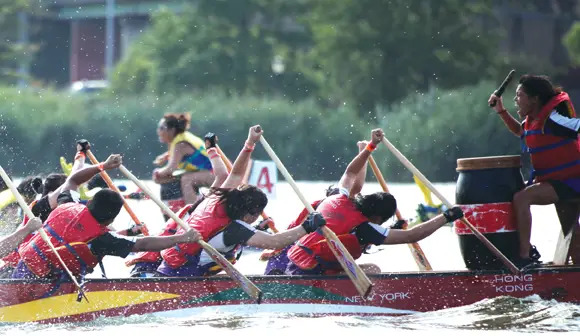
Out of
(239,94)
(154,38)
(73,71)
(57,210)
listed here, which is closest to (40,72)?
(73,71)

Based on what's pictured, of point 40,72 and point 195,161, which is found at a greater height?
point 195,161

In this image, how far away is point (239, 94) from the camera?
1405 inches

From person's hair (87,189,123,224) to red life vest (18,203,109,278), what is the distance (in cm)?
6

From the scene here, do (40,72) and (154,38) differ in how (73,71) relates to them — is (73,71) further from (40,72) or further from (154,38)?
(154,38)

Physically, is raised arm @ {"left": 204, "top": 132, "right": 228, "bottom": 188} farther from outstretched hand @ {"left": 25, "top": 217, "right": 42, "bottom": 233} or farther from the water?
outstretched hand @ {"left": 25, "top": 217, "right": 42, "bottom": 233}

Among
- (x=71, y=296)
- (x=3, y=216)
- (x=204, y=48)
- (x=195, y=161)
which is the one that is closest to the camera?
(x=71, y=296)

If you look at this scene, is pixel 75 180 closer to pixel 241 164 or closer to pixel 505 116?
pixel 241 164

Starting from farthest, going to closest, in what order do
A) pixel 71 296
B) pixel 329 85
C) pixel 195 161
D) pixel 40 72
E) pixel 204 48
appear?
1. pixel 40 72
2. pixel 204 48
3. pixel 329 85
4. pixel 195 161
5. pixel 71 296

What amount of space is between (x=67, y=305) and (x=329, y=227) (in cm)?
193

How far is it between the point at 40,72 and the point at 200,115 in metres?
18.7

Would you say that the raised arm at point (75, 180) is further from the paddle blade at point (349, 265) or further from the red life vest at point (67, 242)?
the paddle blade at point (349, 265)

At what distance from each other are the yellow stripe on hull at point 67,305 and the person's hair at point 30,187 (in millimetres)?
1714

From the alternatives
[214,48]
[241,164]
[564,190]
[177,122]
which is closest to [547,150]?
[564,190]

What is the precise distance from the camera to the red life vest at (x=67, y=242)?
865 cm
